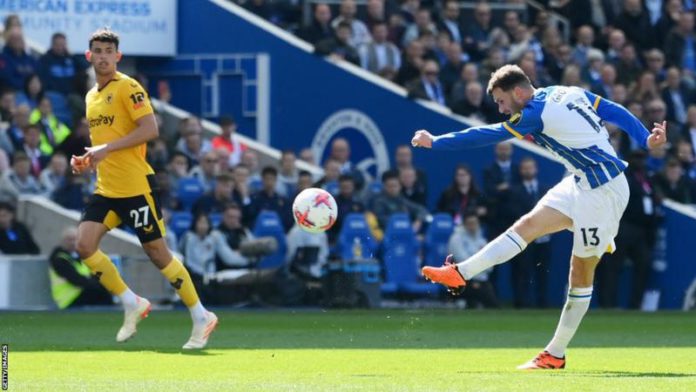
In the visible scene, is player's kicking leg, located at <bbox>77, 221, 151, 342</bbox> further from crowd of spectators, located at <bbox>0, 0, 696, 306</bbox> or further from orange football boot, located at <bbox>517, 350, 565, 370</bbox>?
crowd of spectators, located at <bbox>0, 0, 696, 306</bbox>

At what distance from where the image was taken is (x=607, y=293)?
2244 cm

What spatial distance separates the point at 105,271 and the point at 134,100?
4.72ft

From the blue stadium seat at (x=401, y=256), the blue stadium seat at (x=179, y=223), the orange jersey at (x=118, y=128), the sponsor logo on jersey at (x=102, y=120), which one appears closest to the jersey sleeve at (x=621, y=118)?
the orange jersey at (x=118, y=128)

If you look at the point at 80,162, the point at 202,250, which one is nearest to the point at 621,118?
the point at 80,162

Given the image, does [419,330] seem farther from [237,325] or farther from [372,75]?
[372,75]

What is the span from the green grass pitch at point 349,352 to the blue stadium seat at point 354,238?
1.45 meters

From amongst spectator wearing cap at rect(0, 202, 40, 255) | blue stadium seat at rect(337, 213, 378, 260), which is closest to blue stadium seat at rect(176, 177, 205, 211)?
blue stadium seat at rect(337, 213, 378, 260)

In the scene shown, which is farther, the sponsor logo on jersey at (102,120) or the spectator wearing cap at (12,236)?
the spectator wearing cap at (12,236)

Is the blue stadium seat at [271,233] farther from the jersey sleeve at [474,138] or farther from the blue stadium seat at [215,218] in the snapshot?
the jersey sleeve at [474,138]

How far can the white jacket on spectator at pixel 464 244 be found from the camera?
72.2ft

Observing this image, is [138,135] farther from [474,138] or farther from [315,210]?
[474,138]

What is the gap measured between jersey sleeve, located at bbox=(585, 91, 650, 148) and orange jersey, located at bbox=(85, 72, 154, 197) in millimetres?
3666

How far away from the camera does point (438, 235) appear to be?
22.4 metres

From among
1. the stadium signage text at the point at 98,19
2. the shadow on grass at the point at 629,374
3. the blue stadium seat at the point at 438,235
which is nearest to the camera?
the shadow on grass at the point at 629,374
